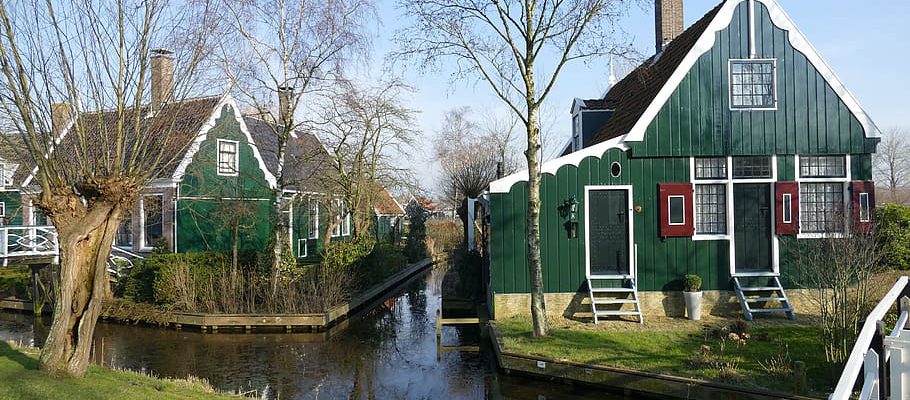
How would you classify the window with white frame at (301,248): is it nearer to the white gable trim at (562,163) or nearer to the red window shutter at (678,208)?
the white gable trim at (562,163)

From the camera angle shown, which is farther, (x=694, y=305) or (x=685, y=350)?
(x=694, y=305)

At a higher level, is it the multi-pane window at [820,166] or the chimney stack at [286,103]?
the chimney stack at [286,103]

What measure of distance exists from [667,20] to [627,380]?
1237 centimetres

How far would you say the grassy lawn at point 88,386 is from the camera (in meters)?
6.34

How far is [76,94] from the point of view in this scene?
691 cm

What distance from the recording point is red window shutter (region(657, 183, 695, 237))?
11.7m

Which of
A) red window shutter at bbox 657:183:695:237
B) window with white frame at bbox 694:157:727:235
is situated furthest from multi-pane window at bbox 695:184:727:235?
red window shutter at bbox 657:183:695:237

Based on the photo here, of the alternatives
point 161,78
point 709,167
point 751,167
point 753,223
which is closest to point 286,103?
point 161,78

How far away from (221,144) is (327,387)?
1196cm

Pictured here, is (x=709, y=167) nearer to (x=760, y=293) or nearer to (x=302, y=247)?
(x=760, y=293)

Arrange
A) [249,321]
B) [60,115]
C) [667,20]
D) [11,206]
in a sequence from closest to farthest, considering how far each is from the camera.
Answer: [60,115]
[249,321]
[667,20]
[11,206]

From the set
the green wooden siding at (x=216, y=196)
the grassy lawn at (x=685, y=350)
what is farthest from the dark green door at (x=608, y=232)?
the green wooden siding at (x=216, y=196)

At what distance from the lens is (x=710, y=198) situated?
39.3ft

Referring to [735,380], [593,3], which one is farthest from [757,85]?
[735,380]
